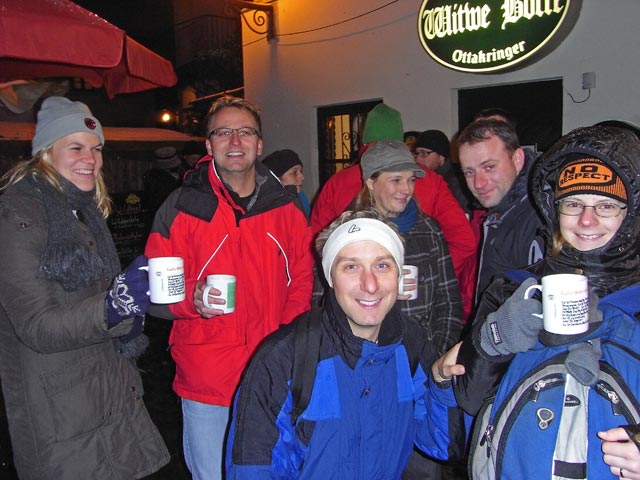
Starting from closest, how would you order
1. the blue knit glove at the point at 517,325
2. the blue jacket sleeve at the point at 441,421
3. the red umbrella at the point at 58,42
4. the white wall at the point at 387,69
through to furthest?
the blue knit glove at the point at 517,325 < the blue jacket sleeve at the point at 441,421 < the red umbrella at the point at 58,42 < the white wall at the point at 387,69

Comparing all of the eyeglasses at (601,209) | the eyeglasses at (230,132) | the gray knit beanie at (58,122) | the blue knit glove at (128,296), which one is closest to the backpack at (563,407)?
the eyeglasses at (601,209)

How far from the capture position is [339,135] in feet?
29.0

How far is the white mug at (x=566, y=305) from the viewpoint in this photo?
155 cm

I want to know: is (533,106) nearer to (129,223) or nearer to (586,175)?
(586,175)

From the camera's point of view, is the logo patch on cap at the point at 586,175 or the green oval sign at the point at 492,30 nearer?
the logo patch on cap at the point at 586,175

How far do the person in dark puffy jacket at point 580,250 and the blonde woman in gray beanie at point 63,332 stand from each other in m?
1.36

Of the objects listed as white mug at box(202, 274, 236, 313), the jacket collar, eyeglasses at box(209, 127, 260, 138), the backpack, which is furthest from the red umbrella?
the backpack

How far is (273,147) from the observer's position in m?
9.80

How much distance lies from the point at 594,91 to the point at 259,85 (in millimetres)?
5999

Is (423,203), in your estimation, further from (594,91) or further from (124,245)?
(124,245)

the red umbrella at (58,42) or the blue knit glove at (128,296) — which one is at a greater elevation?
the red umbrella at (58,42)

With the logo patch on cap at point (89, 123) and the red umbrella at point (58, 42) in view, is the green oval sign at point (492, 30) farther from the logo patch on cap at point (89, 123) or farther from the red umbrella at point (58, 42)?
the logo patch on cap at point (89, 123)

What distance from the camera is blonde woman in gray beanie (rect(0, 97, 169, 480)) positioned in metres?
2.17

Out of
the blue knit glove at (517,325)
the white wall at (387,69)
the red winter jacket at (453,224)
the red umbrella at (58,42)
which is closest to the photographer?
the blue knit glove at (517,325)
